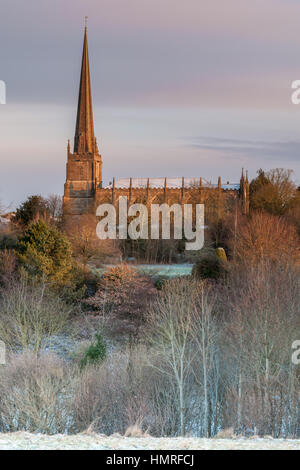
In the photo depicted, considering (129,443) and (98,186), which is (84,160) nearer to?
(98,186)

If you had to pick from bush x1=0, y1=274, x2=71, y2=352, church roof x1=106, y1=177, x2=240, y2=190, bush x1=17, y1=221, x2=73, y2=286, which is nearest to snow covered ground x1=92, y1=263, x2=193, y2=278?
bush x1=17, y1=221, x2=73, y2=286

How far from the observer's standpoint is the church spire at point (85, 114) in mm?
71000

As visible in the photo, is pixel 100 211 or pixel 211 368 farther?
pixel 100 211

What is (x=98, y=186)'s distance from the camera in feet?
223

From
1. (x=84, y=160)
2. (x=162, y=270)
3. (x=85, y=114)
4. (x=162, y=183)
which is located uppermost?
(x=85, y=114)

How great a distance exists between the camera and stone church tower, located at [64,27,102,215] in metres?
66.3

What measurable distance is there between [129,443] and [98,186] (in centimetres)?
5580

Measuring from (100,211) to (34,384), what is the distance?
38.7m

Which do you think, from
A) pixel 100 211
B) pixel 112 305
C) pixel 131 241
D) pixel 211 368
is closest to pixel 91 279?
pixel 112 305

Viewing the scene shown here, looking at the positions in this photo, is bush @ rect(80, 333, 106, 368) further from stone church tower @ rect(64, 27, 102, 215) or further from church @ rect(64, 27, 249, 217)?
stone church tower @ rect(64, 27, 102, 215)

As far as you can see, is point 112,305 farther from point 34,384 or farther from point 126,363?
point 34,384

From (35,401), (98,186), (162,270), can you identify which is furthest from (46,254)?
(98,186)

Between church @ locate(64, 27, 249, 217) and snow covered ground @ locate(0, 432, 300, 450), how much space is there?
39.0m

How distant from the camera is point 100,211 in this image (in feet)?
186
